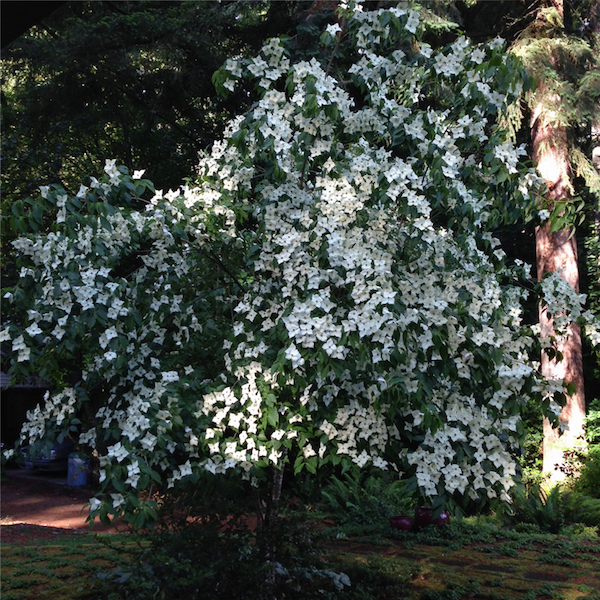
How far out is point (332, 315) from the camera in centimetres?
274

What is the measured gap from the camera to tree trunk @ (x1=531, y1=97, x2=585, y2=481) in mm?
8953

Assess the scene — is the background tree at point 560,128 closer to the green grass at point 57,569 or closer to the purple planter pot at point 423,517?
the purple planter pot at point 423,517

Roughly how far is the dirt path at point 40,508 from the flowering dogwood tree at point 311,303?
14.7 ft

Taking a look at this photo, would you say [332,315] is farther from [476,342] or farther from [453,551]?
[453,551]

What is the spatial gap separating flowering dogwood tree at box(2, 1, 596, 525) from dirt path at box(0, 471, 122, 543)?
449 centimetres

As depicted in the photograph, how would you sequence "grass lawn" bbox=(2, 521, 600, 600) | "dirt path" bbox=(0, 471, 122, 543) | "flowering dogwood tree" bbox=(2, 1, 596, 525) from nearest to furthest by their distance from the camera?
"flowering dogwood tree" bbox=(2, 1, 596, 525), "grass lawn" bbox=(2, 521, 600, 600), "dirt path" bbox=(0, 471, 122, 543)

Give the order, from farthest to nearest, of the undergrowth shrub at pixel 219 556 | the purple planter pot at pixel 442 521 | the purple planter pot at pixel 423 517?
1. the purple planter pot at pixel 423 517
2. the purple planter pot at pixel 442 521
3. the undergrowth shrub at pixel 219 556

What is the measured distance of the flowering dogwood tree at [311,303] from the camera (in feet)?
9.01

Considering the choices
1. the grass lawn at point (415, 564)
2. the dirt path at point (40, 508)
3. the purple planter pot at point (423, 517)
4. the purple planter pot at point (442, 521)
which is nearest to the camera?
the grass lawn at point (415, 564)

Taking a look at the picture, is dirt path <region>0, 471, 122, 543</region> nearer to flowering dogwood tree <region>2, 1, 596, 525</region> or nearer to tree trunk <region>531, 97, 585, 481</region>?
flowering dogwood tree <region>2, 1, 596, 525</region>

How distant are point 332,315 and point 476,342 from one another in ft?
2.27

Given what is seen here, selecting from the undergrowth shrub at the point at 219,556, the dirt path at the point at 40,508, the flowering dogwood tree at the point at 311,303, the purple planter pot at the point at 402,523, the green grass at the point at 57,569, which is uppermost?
the flowering dogwood tree at the point at 311,303

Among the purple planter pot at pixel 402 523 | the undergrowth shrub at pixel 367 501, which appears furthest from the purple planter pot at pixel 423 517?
the undergrowth shrub at pixel 367 501

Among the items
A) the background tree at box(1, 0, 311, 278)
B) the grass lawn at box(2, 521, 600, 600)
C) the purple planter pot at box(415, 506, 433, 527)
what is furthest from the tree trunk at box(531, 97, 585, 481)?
the background tree at box(1, 0, 311, 278)
